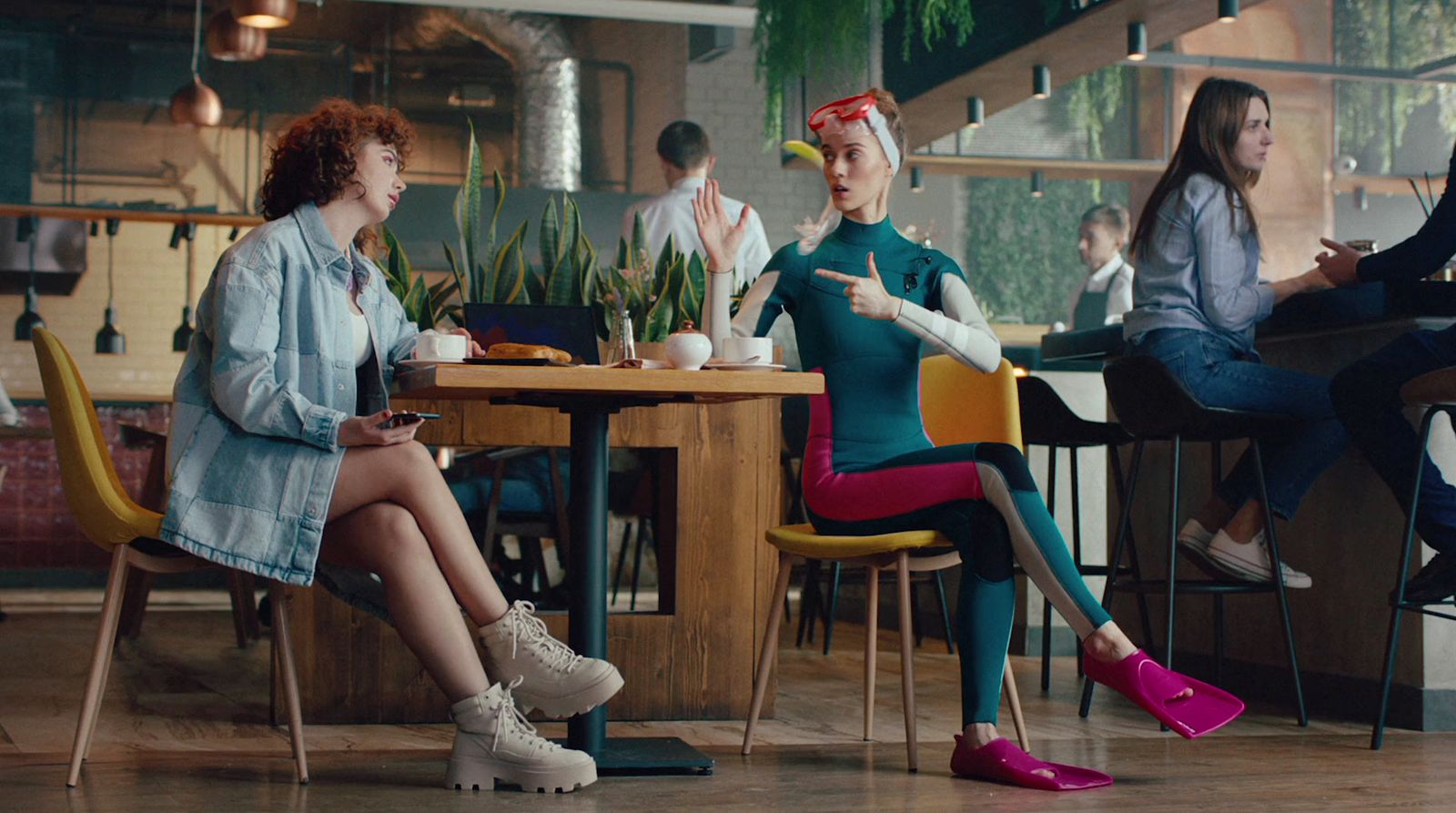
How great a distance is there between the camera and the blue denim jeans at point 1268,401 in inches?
137

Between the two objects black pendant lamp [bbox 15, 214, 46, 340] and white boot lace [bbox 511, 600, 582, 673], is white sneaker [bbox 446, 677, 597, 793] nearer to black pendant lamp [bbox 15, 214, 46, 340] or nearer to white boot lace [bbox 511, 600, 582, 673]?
white boot lace [bbox 511, 600, 582, 673]

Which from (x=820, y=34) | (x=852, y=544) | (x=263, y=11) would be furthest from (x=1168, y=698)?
(x=820, y=34)

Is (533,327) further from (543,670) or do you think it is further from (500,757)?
(500,757)

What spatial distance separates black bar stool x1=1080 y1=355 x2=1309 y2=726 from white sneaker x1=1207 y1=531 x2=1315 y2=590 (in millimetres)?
25

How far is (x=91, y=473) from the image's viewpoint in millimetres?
2609

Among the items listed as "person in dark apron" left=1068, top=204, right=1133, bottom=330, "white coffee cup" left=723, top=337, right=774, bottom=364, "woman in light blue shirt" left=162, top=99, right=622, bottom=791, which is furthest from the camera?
"person in dark apron" left=1068, top=204, right=1133, bottom=330

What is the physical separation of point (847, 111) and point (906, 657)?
3.40 ft

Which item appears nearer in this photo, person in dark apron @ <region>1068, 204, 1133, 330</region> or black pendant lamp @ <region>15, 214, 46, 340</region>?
person in dark apron @ <region>1068, 204, 1133, 330</region>

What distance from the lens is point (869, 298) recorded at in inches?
106

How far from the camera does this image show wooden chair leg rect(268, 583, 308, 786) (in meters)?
2.57

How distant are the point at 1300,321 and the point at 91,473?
8.74 feet

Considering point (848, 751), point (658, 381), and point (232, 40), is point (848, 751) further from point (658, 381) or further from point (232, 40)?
point (232, 40)

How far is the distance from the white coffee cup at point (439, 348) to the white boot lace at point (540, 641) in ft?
1.41

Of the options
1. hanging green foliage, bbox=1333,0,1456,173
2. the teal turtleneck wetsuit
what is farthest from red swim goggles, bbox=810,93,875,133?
hanging green foliage, bbox=1333,0,1456,173
